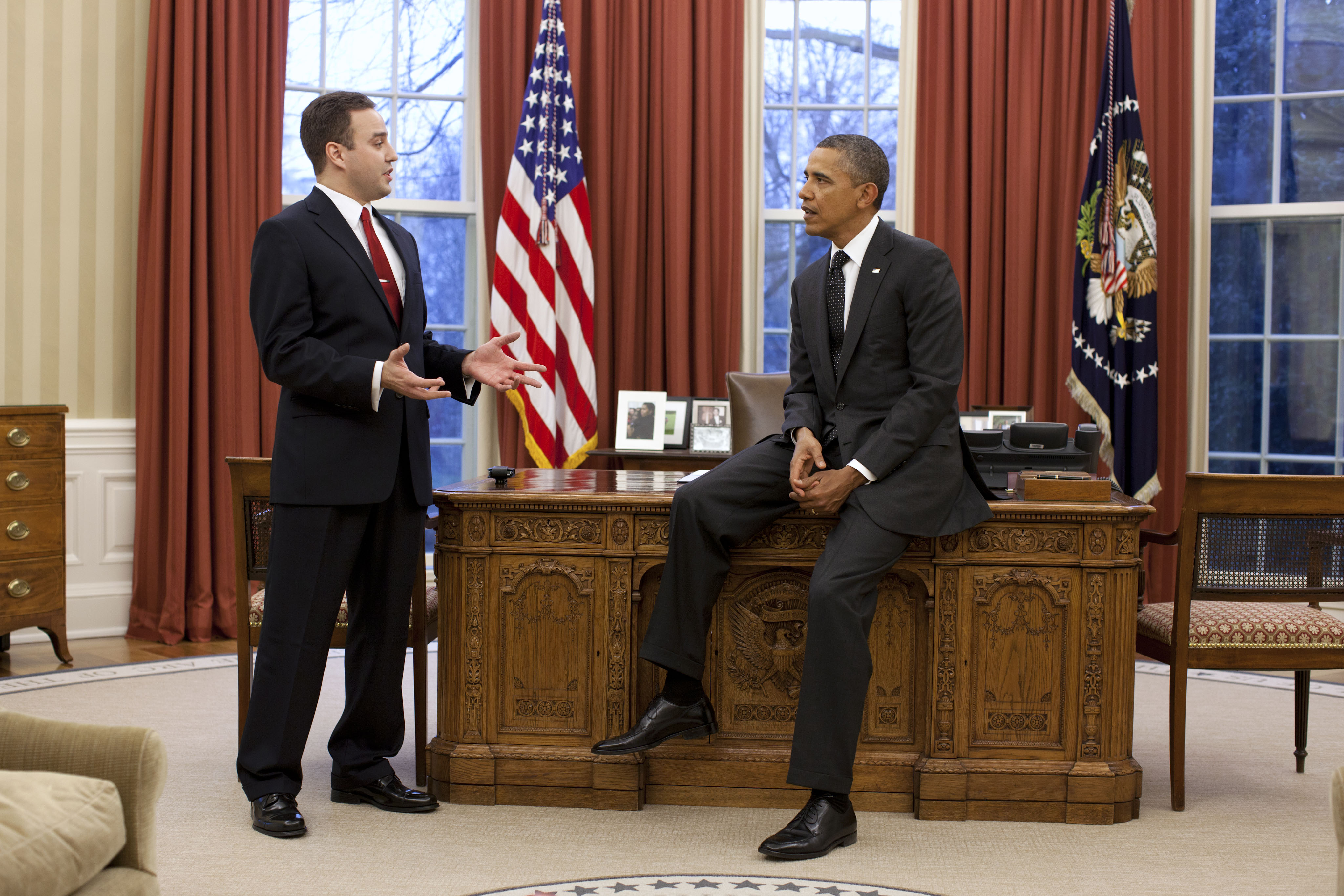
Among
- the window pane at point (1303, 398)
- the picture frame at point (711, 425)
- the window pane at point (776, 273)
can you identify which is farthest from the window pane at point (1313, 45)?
the picture frame at point (711, 425)

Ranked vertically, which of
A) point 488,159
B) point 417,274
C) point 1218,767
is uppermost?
point 488,159

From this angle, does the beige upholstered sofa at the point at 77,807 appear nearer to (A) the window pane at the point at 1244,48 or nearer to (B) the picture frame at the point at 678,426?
(B) the picture frame at the point at 678,426

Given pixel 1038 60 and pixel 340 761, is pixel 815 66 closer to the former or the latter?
pixel 1038 60

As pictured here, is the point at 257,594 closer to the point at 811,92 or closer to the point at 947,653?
the point at 947,653

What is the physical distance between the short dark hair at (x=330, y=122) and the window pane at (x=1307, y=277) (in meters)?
4.68

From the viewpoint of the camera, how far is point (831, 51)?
6.09m

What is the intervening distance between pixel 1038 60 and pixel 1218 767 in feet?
11.3

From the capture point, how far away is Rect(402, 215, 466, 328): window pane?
19.7 feet

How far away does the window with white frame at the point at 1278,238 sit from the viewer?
5637 mm

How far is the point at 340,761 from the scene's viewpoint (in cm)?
306

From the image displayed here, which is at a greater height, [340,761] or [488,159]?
[488,159]

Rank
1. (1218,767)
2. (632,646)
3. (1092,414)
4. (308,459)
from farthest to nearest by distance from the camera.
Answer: (1092,414), (1218,767), (632,646), (308,459)

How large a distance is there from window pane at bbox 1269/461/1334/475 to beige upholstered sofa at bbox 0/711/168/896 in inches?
214

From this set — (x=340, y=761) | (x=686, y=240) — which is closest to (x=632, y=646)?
(x=340, y=761)
